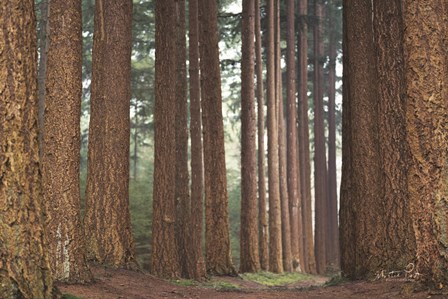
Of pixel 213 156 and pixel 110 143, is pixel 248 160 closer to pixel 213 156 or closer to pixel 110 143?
pixel 213 156

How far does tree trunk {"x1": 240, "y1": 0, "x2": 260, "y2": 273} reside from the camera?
63.4 feet

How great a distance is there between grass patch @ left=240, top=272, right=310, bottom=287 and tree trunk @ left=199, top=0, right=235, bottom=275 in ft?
5.44

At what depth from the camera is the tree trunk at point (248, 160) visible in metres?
19.3

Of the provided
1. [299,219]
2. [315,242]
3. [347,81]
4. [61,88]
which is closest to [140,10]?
[299,219]

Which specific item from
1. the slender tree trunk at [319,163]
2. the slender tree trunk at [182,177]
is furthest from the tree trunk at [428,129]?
the slender tree trunk at [319,163]

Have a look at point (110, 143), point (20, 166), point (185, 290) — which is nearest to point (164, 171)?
point (110, 143)

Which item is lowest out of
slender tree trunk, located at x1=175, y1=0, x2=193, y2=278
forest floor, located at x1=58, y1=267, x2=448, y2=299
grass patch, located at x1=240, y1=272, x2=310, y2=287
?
grass patch, located at x1=240, y1=272, x2=310, y2=287

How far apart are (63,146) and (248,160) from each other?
471 inches

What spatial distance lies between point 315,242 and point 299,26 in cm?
1013

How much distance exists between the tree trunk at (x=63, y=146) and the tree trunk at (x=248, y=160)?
11131 mm

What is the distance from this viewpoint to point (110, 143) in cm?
1094

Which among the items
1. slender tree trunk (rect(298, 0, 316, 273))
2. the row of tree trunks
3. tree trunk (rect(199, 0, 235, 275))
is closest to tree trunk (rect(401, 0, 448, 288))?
the row of tree trunks

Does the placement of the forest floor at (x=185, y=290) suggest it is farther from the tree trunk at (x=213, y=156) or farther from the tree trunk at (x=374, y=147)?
the tree trunk at (x=213, y=156)

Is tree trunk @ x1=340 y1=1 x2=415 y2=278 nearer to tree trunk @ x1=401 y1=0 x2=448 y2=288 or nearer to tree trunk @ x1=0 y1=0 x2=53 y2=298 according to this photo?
tree trunk @ x1=401 y1=0 x2=448 y2=288
